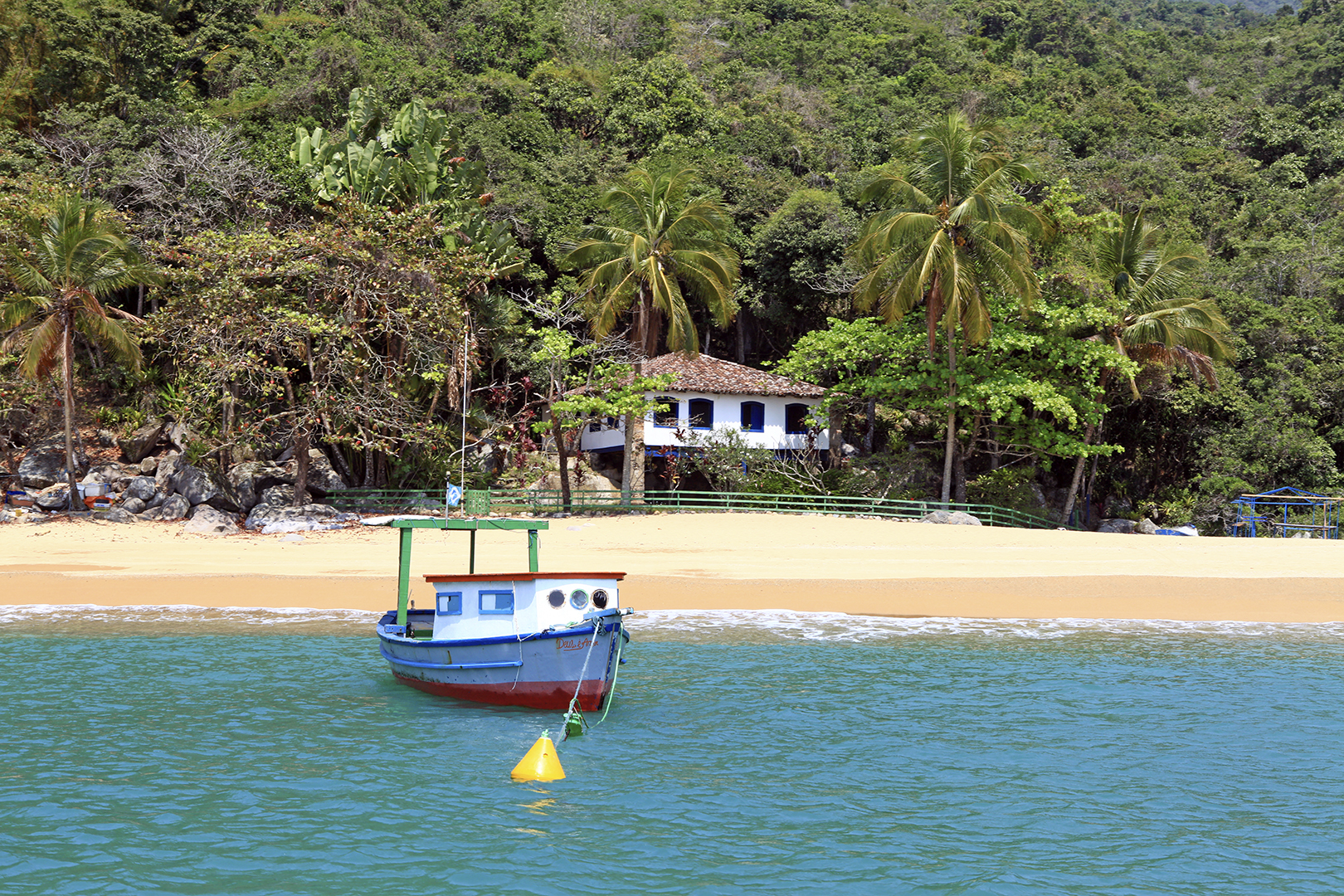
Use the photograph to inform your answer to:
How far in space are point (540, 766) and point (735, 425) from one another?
2910cm

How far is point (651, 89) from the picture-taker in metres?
52.9

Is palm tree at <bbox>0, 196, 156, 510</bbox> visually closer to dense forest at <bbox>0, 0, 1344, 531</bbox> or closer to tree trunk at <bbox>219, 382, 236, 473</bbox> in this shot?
dense forest at <bbox>0, 0, 1344, 531</bbox>

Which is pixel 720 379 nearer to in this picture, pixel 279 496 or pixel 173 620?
pixel 279 496

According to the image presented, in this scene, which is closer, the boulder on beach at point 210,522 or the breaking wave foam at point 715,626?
the breaking wave foam at point 715,626

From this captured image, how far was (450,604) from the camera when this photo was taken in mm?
14000

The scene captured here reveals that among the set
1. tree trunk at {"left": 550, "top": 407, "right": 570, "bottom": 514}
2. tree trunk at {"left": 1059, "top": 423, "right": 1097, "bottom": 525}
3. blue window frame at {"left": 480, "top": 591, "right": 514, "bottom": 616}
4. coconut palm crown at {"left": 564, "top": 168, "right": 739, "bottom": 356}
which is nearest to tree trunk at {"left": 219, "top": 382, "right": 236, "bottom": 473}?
tree trunk at {"left": 550, "top": 407, "right": 570, "bottom": 514}

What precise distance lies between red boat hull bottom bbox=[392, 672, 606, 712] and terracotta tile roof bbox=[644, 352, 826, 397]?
24.5 metres

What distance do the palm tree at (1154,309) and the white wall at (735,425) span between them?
1032cm

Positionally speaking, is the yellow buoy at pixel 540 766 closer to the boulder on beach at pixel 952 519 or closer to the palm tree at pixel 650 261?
the boulder on beach at pixel 952 519

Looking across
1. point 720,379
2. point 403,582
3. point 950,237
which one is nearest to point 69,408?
point 403,582

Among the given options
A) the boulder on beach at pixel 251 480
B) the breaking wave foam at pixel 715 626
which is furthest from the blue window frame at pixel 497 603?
the boulder on beach at pixel 251 480

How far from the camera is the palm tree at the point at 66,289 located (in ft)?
97.9

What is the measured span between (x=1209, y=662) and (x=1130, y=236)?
24.5 metres

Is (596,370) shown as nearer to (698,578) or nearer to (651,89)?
(698,578)
